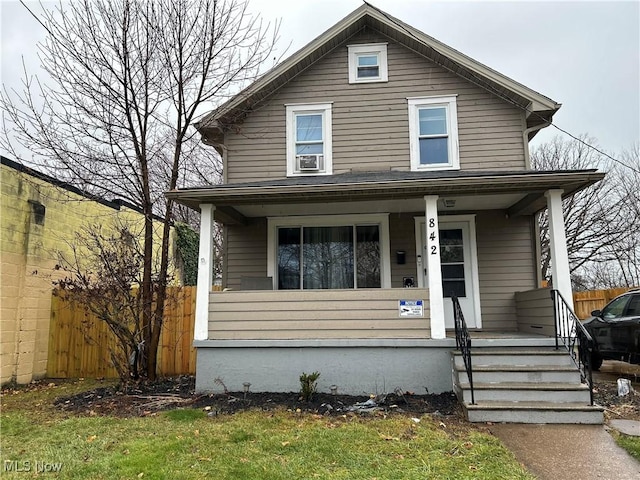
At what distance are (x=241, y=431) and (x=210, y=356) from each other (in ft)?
7.21

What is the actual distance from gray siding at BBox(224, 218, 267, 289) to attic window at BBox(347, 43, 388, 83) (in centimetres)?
351

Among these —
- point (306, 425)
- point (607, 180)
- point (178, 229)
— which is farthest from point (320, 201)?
point (607, 180)

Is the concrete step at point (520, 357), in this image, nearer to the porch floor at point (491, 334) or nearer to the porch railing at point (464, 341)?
the porch railing at point (464, 341)

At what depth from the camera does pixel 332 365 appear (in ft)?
21.3

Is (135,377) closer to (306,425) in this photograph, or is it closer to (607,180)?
(306,425)

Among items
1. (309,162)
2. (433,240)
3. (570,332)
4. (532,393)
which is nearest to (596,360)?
(570,332)

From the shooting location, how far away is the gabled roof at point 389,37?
8117 millimetres

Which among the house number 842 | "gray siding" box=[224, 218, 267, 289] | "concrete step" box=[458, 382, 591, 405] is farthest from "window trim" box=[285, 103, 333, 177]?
"concrete step" box=[458, 382, 591, 405]

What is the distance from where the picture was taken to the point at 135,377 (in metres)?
7.31

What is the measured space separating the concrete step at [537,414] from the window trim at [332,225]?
10.7 ft

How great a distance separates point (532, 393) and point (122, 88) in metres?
8.18

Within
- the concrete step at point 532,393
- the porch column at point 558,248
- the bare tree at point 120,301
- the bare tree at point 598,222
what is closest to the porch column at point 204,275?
the bare tree at point 120,301

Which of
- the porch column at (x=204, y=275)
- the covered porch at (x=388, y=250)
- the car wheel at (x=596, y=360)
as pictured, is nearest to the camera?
the covered porch at (x=388, y=250)

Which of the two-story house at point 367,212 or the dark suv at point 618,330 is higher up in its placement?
the two-story house at point 367,212
